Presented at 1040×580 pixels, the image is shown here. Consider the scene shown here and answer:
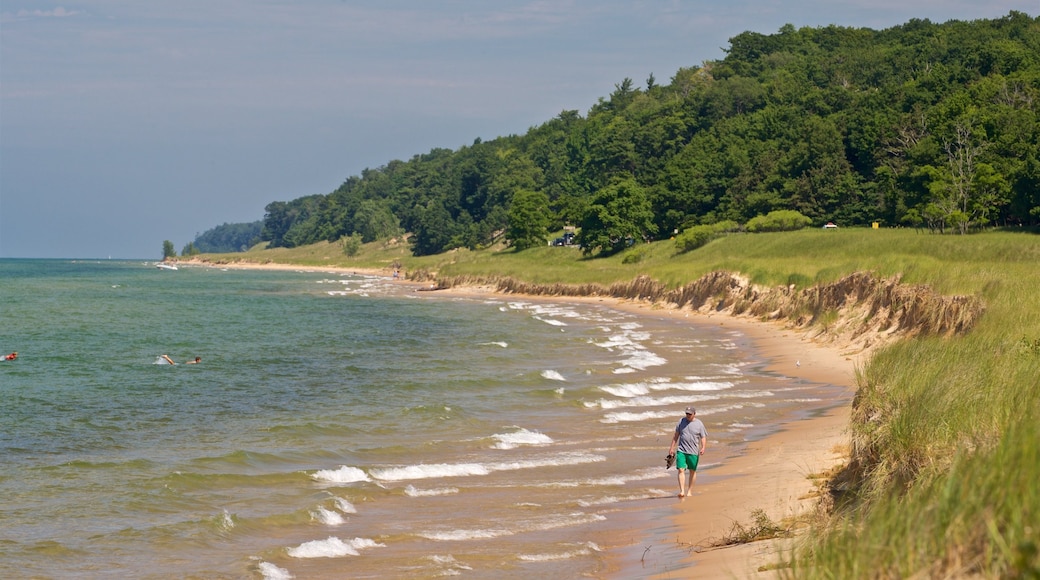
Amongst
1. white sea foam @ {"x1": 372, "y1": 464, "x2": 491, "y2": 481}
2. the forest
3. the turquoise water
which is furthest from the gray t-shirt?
the forest

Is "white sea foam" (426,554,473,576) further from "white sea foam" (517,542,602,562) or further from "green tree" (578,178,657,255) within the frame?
"green tree" (578,178,657,255)

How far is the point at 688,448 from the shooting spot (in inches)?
672

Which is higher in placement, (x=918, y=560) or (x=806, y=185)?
(x=806, y=185)

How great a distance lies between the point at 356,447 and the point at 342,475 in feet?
10.2

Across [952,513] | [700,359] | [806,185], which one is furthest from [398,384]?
[806,185]

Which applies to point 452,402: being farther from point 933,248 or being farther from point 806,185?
point 806,185

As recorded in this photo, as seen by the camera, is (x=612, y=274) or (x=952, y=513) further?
(x=612, y=274)

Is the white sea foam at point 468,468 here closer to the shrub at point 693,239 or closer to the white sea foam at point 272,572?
the white sea foam at point 272,572

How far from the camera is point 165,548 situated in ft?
48.2

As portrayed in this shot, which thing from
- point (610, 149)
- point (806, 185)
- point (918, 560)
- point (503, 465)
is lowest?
point (503, 465)

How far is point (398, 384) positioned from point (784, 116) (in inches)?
4059

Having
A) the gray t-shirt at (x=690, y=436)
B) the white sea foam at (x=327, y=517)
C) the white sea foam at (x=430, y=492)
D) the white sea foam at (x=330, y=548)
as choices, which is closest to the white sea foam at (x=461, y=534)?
the white sea foam at (x=330, y=548)

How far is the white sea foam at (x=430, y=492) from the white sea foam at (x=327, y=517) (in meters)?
1.80

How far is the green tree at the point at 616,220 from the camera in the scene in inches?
4218
